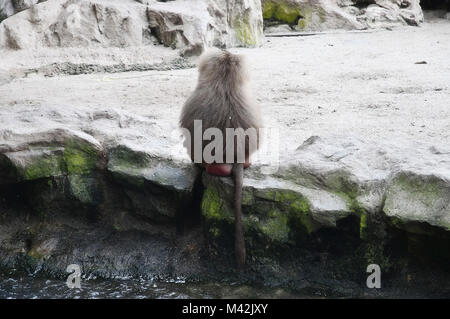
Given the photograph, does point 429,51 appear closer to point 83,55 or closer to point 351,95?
point 351,95

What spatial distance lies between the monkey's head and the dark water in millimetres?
1219

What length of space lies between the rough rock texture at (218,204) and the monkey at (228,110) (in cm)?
11

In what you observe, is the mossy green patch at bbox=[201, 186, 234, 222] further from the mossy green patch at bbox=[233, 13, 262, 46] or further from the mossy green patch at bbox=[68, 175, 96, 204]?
the mossy green patch at bbox=[233, 13, 262, 46]

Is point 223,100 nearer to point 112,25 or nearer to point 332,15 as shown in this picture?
point 112,25

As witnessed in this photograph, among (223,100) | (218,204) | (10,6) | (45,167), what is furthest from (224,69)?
(10,6)

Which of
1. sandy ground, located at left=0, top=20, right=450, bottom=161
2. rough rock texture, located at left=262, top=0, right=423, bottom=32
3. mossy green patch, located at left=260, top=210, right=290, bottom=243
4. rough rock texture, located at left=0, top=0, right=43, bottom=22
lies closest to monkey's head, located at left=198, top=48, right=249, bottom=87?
mossy green patch, located at left=260, top=210, right=290, bottom=243

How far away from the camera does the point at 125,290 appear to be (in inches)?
134

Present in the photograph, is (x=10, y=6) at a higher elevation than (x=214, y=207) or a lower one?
higher

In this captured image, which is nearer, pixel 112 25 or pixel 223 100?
pixel 223 100

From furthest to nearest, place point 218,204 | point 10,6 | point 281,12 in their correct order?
point 281,12 → point 10,6 → point 218,204

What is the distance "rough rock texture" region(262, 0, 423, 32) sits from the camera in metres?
10.9

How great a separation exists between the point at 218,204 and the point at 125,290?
2.49ft

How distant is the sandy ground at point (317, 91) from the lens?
15.8 ft

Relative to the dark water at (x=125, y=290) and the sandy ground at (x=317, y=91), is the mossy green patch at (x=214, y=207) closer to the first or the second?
the dark water at (x=125, y=290)
